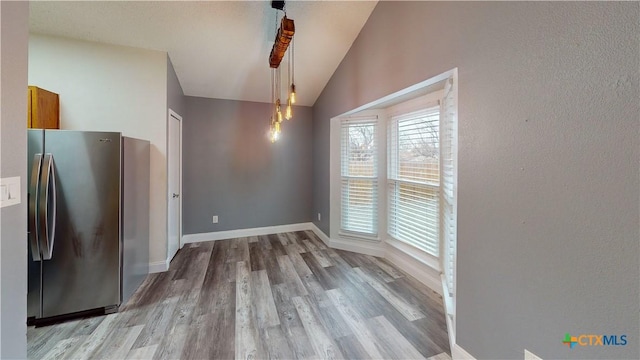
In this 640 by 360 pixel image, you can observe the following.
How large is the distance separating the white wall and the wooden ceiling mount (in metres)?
1.43

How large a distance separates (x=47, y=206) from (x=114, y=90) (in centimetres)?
156

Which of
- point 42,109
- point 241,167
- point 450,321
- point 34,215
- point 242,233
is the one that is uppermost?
point 42,109

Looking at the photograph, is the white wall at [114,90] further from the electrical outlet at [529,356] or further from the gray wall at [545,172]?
the electrical outlet at [529,356]

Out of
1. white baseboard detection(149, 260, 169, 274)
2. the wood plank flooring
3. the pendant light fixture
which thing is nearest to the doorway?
white baseboard detection(149, 260, 169, 274)

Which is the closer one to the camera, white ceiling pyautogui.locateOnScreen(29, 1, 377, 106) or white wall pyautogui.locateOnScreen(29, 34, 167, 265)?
white ceiling pyautogui.locateOnScreen(29, 1, 377, 106)

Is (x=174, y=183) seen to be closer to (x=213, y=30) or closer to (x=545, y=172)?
(x=213, y=30)

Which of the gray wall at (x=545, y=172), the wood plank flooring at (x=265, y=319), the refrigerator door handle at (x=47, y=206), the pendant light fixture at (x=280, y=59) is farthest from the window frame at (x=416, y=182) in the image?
the refrigerator door handle at (x=47, y=206)

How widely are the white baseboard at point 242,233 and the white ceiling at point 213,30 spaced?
2442 millimetres

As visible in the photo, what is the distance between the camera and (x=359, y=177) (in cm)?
355

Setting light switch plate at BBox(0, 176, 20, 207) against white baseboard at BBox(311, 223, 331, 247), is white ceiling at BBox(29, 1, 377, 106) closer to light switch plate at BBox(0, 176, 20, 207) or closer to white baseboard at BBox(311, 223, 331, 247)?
light switch plate at BBox(0, 176, 20, 207)

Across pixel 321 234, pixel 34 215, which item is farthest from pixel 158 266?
pixel 321 234

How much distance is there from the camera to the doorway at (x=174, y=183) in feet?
10.2

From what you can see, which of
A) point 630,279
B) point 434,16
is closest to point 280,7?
point 434,16

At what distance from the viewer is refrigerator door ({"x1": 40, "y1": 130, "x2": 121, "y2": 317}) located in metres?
1.93
